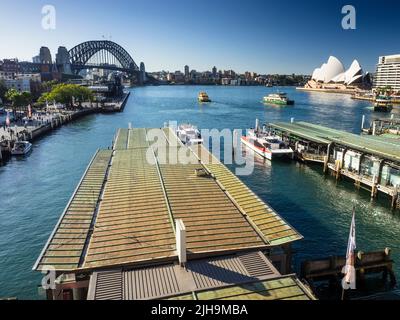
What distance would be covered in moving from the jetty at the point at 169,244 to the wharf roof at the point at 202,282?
1.5 inches

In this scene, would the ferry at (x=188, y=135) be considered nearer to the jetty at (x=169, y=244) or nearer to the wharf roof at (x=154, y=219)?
the wharf roof at (x=154, y=219)

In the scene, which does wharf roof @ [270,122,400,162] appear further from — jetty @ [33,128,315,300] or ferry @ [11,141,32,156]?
ferry @ [11,141,32,156]

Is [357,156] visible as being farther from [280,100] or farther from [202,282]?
[280,100]

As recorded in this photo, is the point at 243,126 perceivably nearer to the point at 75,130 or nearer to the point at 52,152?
the point at 75,130

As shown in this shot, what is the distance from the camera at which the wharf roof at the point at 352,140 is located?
3403 cm

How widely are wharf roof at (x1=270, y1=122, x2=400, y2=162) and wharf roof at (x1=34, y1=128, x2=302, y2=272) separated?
16536 mm

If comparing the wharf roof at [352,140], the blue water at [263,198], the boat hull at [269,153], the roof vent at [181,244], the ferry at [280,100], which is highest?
the ferry at [280,100]

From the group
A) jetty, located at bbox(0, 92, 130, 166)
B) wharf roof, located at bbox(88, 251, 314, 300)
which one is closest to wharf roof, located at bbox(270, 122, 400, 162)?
wharf roof, located at bbox(88, 251, 314, 300)

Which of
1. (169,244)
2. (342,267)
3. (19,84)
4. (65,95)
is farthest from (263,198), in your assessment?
(19,84)

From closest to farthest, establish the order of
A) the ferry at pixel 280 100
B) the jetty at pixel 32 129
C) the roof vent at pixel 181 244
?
the roof vent at pixel 181 244
the jetty at pixel 32 129
the ferry at pixel 280 100

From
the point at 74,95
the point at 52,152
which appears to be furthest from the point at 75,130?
the point at 74,95

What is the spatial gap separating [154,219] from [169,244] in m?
3.19

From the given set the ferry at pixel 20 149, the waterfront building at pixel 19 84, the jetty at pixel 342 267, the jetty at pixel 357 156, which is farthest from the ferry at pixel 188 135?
the waterfront building at pixel 19 84

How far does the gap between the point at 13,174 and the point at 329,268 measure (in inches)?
1443
